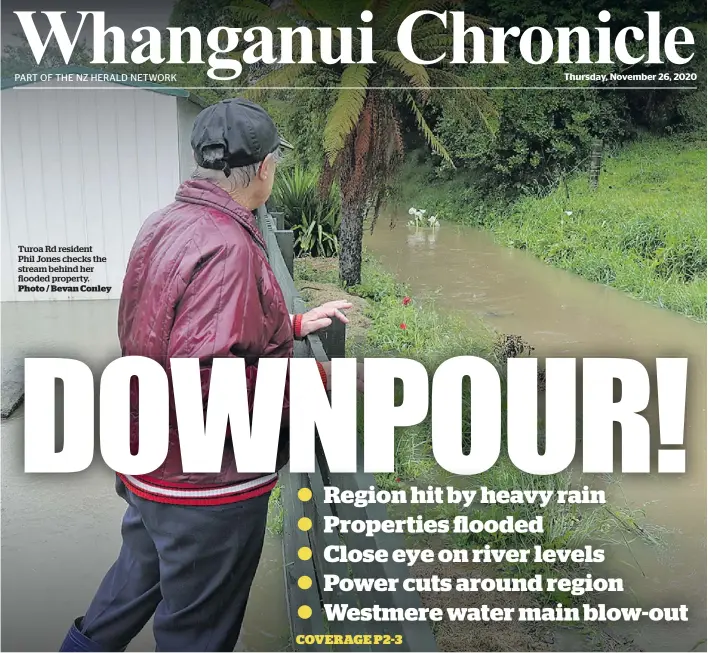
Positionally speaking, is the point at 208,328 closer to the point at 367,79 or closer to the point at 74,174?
the point at 74,174

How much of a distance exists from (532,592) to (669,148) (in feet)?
14.5

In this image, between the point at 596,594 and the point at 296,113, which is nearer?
the point at 596,594

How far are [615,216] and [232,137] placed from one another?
5517 millimetres

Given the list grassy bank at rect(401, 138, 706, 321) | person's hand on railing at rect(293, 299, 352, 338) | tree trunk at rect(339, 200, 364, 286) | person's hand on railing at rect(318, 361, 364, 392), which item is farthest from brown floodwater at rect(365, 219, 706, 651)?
person's hand on railing at rect(293, 299, 352, 338)

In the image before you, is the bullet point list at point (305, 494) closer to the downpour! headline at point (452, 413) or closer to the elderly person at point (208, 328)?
the downpour! headline at point (452, 413)

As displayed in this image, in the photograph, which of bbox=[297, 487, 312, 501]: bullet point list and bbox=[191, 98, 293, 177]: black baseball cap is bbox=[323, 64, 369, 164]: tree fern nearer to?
bbox=[191, 98, 293, 177]: black baseball cap

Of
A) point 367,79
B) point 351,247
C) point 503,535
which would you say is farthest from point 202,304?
point 351,247

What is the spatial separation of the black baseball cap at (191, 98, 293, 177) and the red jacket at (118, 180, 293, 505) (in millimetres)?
66

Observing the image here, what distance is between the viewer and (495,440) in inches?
82.5

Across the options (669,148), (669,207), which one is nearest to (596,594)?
(669,148)

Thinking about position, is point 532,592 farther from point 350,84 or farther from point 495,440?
point 350,84

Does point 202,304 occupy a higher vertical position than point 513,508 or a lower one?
higher

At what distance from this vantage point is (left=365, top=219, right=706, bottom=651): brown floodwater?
6.98ft

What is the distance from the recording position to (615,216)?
6574 millimetres
